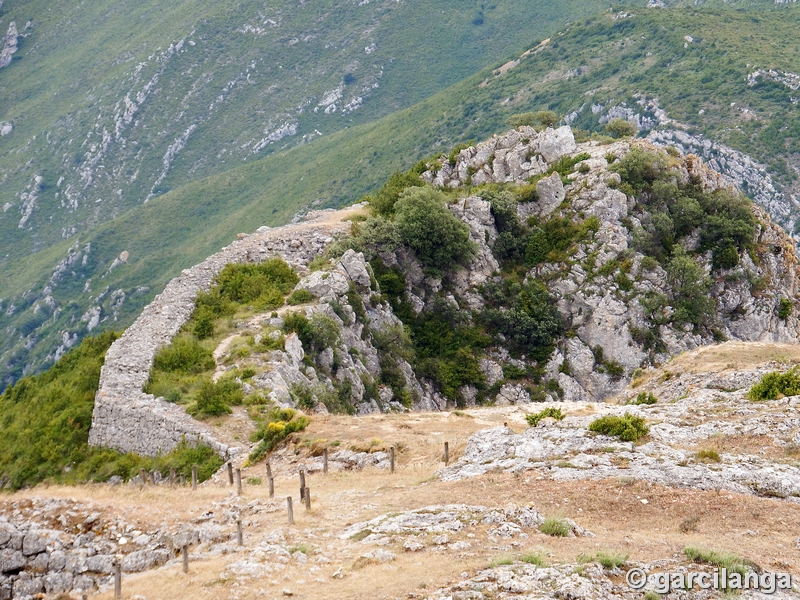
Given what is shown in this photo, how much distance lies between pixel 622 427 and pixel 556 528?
669cm

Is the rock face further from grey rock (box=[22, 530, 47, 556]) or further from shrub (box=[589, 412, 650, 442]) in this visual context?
grey rock (box=[22, 530, 47, 556])

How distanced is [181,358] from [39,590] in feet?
57.9

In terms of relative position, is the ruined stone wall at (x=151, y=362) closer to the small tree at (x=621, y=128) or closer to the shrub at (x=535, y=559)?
the shrub at (x=535, y=559)

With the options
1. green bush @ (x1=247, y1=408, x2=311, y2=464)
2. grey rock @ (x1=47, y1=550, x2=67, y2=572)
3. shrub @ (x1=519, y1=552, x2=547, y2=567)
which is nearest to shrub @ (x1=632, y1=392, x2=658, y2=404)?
green bush @ (x1=247, y1=408, x2=311, y2=464)

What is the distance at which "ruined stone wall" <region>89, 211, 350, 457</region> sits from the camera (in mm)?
28766

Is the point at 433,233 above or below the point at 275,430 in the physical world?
above

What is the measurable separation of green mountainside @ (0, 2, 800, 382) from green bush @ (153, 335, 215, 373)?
80725 mm

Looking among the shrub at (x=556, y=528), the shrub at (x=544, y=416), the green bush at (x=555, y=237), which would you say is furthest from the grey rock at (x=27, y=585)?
the green bush at (x=555, y=237)

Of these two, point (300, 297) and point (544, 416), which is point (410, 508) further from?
point (300, 297)

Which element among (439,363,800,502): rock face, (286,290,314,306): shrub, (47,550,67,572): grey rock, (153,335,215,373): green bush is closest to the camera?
(47,550,67,572): grey rock

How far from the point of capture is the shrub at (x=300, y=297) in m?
39.9

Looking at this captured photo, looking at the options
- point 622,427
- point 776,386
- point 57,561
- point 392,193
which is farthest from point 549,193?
point 57,561

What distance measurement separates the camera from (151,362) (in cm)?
3331

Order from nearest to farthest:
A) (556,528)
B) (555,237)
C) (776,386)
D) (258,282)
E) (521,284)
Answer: (556,528)
(776,386)
(258,282)
(521,284)
(555,237)
